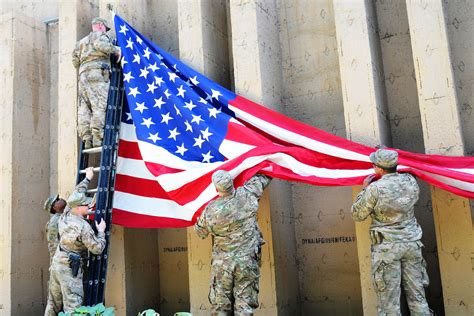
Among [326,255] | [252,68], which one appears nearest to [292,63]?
[252,68]

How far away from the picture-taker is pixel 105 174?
23.4 ft

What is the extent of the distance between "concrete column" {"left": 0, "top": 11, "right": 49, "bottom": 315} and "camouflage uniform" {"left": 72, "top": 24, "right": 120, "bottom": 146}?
2096 millimetres

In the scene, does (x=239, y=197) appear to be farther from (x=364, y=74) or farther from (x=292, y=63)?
(x=292, y=63)

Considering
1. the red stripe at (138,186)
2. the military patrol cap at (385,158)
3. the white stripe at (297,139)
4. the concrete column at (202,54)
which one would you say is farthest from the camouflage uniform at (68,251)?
the military patrol cap at (385,158)

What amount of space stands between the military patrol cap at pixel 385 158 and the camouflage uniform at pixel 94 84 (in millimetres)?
3987

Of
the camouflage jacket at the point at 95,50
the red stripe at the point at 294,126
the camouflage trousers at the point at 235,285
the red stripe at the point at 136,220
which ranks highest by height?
the camouflage jacket at the point at 95,50

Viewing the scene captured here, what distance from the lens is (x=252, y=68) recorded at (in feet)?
24.6

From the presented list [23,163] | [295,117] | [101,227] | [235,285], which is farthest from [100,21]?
[235,285]

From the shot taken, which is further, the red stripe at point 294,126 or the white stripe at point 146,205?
the white stripe at point 146,205

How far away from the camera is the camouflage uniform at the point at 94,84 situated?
7.56 meters

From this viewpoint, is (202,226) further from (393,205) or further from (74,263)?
(393,205)

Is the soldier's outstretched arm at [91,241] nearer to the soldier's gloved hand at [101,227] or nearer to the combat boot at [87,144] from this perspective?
the soldier's gloved hand at [101,227]

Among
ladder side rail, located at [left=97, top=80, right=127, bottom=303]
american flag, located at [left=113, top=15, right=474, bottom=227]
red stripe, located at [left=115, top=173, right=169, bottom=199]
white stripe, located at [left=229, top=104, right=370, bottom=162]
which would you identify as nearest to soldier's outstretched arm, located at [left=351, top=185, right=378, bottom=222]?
american flag, located at [left=113, top=15, right=474, bottom=227]

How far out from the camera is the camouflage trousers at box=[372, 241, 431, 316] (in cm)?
555
